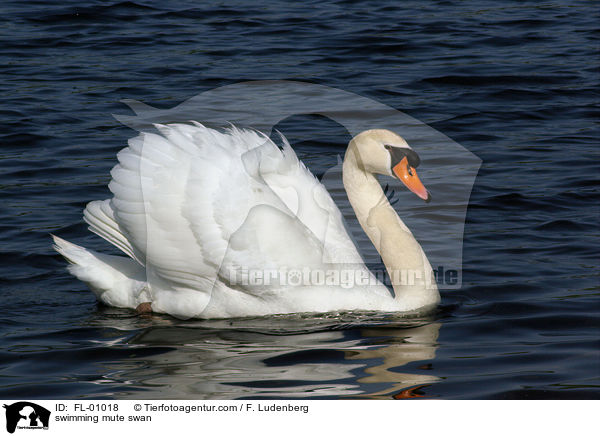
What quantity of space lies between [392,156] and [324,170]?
10.7 ft

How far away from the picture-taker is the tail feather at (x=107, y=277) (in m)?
7.19

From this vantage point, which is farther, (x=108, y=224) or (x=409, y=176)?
(x=108, y=224)

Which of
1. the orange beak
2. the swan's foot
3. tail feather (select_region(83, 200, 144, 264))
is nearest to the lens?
the orange beak

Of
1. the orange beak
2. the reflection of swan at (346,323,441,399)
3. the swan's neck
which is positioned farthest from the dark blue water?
the orange beak

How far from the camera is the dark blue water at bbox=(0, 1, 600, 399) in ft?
19.2

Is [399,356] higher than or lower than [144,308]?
lower

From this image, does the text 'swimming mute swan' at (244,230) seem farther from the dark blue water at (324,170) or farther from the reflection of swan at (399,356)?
the reflection of swan at (399,356)

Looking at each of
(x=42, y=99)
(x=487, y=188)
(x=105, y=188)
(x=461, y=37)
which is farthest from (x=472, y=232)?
(x=461, y=37)

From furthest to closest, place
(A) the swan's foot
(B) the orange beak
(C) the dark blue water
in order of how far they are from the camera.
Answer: (A) the swan's foot < (B) the orange beak < (C) the dark blue water

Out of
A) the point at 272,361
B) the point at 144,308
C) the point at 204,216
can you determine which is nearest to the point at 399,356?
the point at 272,361

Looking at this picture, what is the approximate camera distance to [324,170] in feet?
33.1

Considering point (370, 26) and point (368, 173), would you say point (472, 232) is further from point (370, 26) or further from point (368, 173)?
point (370, 26)

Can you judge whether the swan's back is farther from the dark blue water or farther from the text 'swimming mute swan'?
the dark blue water

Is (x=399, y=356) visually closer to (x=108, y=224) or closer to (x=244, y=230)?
(x=244, y=230)
